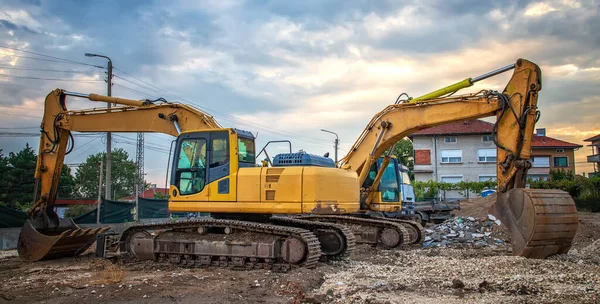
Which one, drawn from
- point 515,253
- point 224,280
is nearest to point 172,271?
point 224,280

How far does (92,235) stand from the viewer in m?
12.8

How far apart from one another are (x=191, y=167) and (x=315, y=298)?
476cm

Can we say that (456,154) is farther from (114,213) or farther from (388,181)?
(114,213)

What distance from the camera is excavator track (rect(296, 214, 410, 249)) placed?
14227 millimetres

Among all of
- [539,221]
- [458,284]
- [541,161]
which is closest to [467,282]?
[458,284]

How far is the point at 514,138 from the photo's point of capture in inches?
441

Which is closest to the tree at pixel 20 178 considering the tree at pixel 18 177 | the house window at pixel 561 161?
the tree at pixel 18 177

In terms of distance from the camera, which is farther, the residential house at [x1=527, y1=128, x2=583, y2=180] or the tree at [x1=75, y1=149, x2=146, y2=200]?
the tree at [x1=75, y1=149, x2=146, y2=200]

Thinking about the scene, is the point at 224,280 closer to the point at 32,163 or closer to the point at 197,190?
the point at 197,190

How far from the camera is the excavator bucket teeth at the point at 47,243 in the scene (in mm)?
11859

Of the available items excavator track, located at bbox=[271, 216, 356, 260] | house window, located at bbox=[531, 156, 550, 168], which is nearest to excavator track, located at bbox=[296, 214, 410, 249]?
excavator track, located at bbox=[271, 216, 356, 260]

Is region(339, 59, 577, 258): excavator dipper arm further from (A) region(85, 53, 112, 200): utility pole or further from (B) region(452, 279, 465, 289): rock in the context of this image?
(A) region(85, 53, 112, 200): utility pole

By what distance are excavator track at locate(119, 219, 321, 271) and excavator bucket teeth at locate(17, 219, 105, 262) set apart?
1.70 m

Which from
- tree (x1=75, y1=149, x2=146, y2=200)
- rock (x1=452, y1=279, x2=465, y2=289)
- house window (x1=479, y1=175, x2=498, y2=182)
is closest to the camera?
rock (x1=452, y1=279, x2=465, y2=289)
